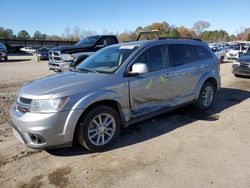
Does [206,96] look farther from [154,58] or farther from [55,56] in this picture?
[55,56]

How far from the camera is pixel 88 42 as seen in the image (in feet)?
42.9

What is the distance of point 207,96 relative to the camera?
21.7 ft

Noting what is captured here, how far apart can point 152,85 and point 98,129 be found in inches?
53.9

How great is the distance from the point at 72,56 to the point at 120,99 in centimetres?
750

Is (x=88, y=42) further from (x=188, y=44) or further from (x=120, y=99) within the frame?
(x=120, y=99)

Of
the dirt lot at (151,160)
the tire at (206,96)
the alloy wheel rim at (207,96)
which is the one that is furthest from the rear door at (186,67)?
the dirt lot at (151,160)

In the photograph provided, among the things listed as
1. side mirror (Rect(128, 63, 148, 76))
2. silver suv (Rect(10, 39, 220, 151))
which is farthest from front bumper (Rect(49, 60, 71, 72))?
side mirror (Rect(128, 63, 148, 76))

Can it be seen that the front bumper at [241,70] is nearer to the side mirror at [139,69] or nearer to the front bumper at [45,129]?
the side mirror at [139,69]

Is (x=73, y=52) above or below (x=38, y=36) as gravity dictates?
below

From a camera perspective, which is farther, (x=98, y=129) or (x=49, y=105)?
(x=98, y=129)

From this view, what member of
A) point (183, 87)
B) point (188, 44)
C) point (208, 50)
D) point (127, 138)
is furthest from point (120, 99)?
point (208, 50)

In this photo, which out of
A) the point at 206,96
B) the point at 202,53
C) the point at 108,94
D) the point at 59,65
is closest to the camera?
the point at 108,94

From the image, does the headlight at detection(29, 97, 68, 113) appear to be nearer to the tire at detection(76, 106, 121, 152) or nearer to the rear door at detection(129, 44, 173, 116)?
the tire at detection(76, 106, 121, 152)

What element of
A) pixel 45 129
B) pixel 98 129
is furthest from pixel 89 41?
pixel 45 129
